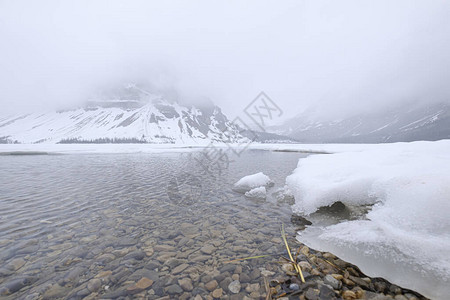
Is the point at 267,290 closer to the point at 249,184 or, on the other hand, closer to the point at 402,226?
the point at 402,226

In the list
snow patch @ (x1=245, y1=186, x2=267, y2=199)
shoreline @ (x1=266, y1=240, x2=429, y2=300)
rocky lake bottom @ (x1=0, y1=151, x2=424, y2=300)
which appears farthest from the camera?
snow patch @ (x1=245, y1=186, x2=267, y2=199)

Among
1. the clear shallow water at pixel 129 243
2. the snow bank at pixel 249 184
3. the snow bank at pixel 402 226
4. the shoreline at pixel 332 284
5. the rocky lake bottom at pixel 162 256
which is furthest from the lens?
the snow bank at pixel 249 184

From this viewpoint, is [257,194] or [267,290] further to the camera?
[257,194]

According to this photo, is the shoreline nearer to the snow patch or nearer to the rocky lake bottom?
the rocky lake bottom

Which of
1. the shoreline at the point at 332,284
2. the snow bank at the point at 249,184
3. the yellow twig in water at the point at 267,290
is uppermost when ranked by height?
the snow bank at the point at 249,184

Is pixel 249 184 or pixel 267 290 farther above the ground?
pixel 249 184

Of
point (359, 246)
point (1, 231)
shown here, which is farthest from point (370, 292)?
point (1, 231)

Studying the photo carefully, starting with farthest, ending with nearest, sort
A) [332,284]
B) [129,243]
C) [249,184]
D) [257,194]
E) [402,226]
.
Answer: [249,184] < [257,194] < [129,243] < [402,226] < [332,284]

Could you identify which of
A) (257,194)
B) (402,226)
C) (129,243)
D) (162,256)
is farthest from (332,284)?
(257,194)

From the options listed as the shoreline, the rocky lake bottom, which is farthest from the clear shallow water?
the shoreline

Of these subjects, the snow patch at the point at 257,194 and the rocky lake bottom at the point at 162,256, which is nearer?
the rocky lake bottom at the point at 162,256

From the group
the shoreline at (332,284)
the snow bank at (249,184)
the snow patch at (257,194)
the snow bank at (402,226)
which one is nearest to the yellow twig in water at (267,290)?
the shoreline at (332,284)

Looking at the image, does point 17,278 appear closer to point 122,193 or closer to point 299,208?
point 122,193

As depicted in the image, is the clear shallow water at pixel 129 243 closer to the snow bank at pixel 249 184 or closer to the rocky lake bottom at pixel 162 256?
the rocky lake bottom at pixel 162 256
